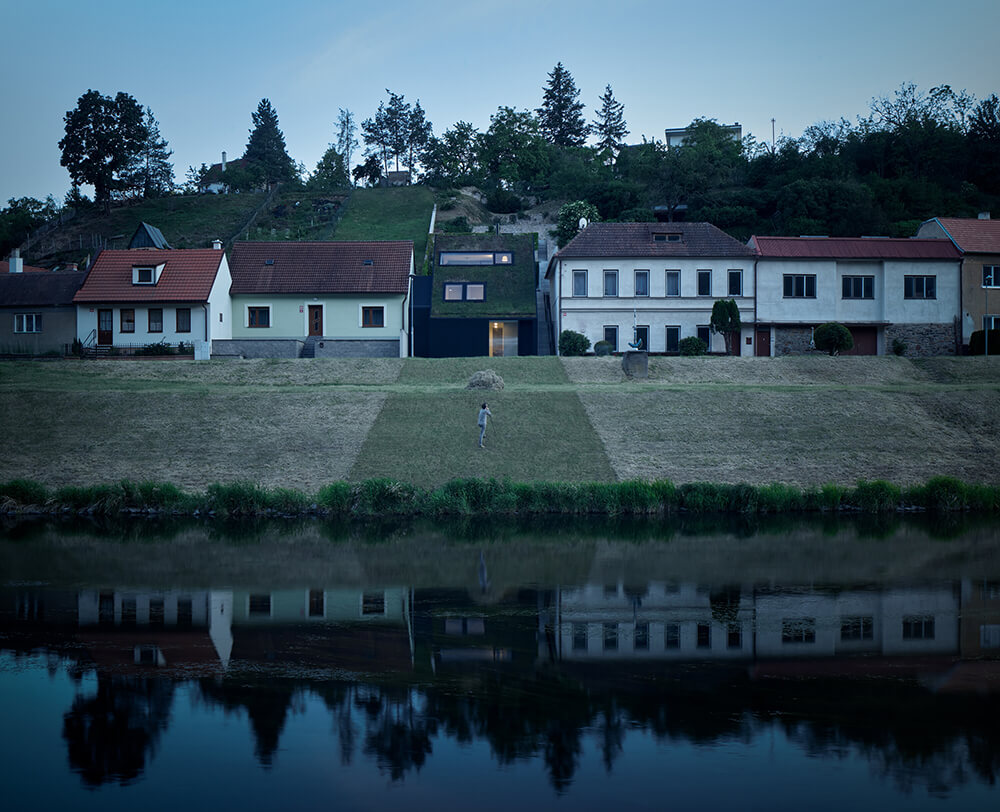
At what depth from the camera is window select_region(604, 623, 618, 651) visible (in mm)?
12195

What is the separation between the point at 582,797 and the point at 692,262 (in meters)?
40.8

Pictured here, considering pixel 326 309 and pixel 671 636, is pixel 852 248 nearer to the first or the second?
pixel 326 309

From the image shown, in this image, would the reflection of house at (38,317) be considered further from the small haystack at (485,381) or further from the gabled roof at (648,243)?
the gabled roof at (648,243)

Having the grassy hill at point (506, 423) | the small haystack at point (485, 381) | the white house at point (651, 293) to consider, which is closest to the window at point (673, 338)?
the white house at point (651, 293)

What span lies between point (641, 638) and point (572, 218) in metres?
54.0

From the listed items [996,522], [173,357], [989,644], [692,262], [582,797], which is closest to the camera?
[582,797]

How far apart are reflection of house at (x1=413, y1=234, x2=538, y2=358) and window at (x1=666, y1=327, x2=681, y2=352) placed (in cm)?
747

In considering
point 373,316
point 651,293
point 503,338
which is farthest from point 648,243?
point 373,316

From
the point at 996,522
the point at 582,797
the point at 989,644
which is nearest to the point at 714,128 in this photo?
the point at 996,522

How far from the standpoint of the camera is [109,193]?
88.4 m

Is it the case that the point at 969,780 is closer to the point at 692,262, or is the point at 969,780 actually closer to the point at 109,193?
A: the point at 692,262

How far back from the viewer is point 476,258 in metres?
53.5

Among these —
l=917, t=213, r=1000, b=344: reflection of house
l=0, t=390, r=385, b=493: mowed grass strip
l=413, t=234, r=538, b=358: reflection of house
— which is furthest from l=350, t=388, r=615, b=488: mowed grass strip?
l=917, t=213, r=1000, b=344: reflection of house

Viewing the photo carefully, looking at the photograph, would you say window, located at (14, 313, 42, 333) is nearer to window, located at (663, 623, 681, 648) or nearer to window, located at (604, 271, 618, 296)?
window, located at (604, 271, 618, 296)
